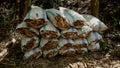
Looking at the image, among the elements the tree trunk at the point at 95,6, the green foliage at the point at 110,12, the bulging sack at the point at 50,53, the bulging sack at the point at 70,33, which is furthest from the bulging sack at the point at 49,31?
the green foliage at the point at 110,12

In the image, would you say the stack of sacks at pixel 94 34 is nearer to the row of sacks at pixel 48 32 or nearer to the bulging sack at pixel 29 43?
the row of sacks at pixel 48 32

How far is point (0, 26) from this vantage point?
5094 millimetres

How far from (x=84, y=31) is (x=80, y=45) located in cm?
25

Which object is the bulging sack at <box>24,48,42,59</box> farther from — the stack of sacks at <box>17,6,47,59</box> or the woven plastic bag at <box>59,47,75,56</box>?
the woven plastic bag at <box>59,47,75,56</box>

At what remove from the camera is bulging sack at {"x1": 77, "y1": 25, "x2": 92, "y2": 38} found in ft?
13.9

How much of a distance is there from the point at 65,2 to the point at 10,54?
2.16 m

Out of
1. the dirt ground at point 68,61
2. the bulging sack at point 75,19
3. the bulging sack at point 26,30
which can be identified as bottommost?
the dirt ground at point 68,61

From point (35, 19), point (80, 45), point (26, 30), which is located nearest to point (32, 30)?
point (26, 30)

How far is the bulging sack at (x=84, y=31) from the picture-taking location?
13.9 ft

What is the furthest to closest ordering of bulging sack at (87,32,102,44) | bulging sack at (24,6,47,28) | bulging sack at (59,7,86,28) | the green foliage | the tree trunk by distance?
the green foliage, the tree trunk, bulging sack at (87,32,102,44), bulging sack at (59,7,86,28), bulging sack at (24,6,47,28)

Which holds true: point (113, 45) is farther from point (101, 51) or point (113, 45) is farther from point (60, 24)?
point (60, 24)

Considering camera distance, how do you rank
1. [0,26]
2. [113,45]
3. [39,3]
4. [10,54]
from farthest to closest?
[39,3] → [0,26] → [113,45] → [10,54]

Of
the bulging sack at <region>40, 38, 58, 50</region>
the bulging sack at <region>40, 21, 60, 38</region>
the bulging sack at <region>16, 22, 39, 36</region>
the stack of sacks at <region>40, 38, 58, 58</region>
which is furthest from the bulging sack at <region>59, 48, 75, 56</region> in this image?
the bulging sack at <region>16, 22, 39, 36</region>

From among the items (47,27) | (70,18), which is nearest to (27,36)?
(47,27)
